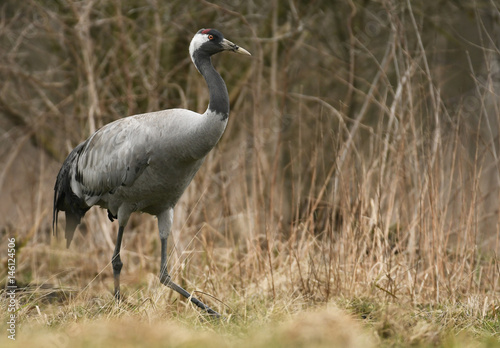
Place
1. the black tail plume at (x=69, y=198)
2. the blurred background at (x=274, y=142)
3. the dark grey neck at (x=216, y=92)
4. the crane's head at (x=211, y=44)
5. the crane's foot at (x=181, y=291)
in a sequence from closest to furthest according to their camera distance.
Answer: the dark grey neck at (x=216, y=92)
the crane's foot at (x=181, y=291)
the crane's head at (x=211, y=44)
the blurred background at (x=274, y=142)
the black tail plume at (x=69, y=198)

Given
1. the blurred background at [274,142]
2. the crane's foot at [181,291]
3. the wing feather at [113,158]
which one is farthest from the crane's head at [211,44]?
the crane's foot at [181,291]

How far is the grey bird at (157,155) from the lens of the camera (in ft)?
12.2

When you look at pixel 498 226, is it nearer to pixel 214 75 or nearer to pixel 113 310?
pixel 214 75

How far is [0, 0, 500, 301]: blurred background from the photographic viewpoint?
4082mm

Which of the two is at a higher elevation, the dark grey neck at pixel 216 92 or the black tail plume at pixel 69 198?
the dark grey neck at pixel 216 92

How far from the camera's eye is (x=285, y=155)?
723 centimetres

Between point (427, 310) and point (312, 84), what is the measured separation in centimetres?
400

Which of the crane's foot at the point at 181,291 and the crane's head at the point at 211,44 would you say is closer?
the crane's foot at the point at 181,291

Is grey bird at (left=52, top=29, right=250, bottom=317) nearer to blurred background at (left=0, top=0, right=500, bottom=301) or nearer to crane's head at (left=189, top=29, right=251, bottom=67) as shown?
crane's head at (left=189, top=29, right=251, bottom=67)

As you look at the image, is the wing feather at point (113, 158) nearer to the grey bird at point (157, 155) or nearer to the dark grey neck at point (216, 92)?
the grey bird at point (157, 155)

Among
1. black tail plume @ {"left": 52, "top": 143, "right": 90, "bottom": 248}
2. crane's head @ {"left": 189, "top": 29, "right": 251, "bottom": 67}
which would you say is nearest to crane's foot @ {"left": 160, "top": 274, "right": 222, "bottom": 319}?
black tail plume @ {"left": 52, "top": 143, "right": 90, "bottom": 248}

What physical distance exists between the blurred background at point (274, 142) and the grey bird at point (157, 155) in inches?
15.3

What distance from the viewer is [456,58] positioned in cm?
775

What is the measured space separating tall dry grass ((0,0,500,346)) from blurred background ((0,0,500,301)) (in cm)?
2
